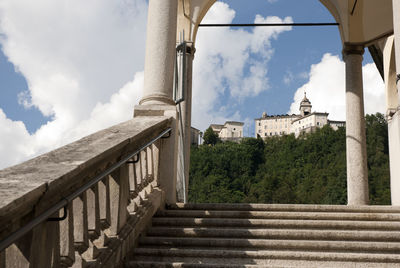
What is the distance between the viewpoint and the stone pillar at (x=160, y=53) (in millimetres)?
7352

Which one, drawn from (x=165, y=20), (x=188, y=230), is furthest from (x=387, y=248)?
(x=165, y=20)

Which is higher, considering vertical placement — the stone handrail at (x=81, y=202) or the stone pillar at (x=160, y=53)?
the stone pillar at (x=160, y=53)

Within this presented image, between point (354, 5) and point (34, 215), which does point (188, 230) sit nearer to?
point (34, 215)

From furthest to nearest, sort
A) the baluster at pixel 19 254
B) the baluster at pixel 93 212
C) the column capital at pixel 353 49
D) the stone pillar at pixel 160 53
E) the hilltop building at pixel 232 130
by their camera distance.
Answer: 1. the hilltop building at pixel 232 130
2. the column capital at pixel 353 49
3. the stone pillar at pixel 160 53
4. the baluster at pixel 93 212
5. the baluster at pixel 19 254

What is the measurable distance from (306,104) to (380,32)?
136m

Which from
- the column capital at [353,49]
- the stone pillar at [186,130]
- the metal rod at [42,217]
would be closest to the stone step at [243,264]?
the metal rod at [42,217]

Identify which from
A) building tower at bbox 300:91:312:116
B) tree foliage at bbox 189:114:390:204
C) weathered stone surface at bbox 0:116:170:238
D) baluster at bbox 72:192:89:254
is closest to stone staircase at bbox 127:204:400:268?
baluster at bbox 72:192:89:254

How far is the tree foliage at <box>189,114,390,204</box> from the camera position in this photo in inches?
2640

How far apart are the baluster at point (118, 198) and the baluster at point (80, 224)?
74cm

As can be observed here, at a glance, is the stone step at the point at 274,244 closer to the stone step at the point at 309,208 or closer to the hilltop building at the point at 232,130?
the stone step at the point at 309,208

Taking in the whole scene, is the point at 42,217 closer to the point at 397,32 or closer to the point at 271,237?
the point at 271,237

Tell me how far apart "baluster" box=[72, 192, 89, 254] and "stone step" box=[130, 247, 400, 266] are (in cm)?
134

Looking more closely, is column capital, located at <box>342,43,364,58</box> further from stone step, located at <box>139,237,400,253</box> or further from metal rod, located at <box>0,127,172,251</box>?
metal rod, located at <box>0,127,172,251</box>

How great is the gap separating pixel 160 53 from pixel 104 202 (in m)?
3.63
